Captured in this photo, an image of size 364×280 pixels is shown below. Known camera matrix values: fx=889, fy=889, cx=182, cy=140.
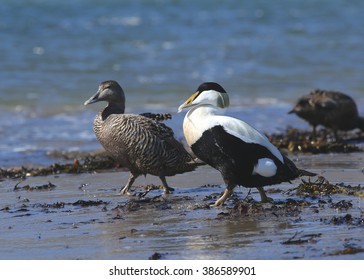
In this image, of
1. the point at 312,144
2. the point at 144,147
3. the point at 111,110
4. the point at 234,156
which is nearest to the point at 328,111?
the point at 312,144

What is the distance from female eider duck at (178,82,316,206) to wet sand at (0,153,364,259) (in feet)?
0.79

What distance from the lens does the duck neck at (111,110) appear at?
8.49 metres

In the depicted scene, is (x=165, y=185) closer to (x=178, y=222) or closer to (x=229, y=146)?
(x=229, y=146)

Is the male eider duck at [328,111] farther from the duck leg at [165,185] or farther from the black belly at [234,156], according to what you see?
the black belly at [234,156]

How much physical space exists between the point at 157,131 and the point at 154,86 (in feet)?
32.0

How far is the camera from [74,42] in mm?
24719

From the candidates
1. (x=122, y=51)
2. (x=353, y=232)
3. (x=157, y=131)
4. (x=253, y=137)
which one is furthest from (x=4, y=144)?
(x=122, y=51)

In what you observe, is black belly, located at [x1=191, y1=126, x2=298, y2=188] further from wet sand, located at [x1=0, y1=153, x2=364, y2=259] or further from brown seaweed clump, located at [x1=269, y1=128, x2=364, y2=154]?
brown seaweed clump, located at [x1=269, y1=128, x2=364, y2=154]

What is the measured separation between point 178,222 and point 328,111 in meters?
5.30

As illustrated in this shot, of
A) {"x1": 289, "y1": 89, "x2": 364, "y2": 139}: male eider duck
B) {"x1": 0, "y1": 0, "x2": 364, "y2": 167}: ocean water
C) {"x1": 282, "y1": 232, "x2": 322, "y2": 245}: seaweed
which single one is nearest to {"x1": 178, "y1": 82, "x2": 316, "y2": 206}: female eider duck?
{"x1": 282, "y1": 232, "x2": 322, "y2": 245}: seaweed

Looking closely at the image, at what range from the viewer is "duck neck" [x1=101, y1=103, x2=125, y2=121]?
334 inches

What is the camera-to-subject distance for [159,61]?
2159 centimetres

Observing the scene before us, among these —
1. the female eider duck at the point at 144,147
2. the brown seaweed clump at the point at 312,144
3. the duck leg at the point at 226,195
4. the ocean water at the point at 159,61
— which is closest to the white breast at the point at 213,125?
the duck leg at the point at 226,195

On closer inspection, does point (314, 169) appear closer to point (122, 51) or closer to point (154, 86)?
point (154, 86)
